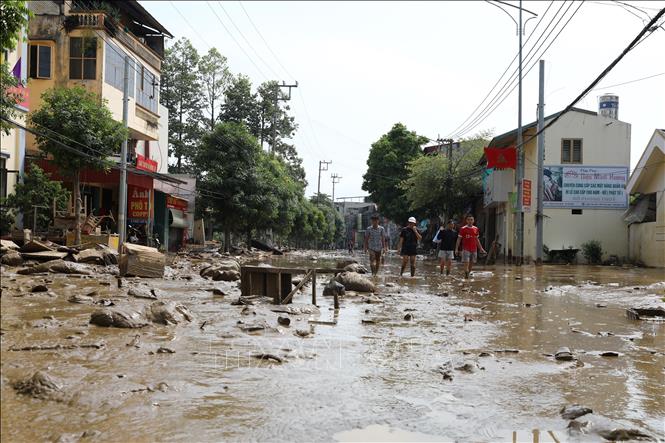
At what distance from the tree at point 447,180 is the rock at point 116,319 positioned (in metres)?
33.6

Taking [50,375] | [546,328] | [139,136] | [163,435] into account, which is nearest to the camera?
[163,435]

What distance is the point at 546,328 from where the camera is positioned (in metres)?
7.97

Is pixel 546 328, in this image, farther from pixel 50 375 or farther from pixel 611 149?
pixel 611 149

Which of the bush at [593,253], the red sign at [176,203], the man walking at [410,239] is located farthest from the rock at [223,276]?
the red sign at [176,203]

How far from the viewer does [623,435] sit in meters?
3.70

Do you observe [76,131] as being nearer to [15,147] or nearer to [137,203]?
[15,147]

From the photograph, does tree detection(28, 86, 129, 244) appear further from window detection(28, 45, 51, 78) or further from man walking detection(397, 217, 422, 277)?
man walking detection(397, 217, 422, 277)

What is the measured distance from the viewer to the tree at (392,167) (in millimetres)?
54062

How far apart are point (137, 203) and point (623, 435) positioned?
28.2 metres

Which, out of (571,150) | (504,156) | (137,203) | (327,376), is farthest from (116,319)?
(571,150)

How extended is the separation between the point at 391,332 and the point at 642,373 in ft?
9.29

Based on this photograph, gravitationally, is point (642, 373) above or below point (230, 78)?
below

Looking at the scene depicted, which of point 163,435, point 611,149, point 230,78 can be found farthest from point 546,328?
point 230,78

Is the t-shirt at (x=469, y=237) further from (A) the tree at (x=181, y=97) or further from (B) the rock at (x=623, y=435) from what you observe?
(A) the tree at (x=181, y=97)
